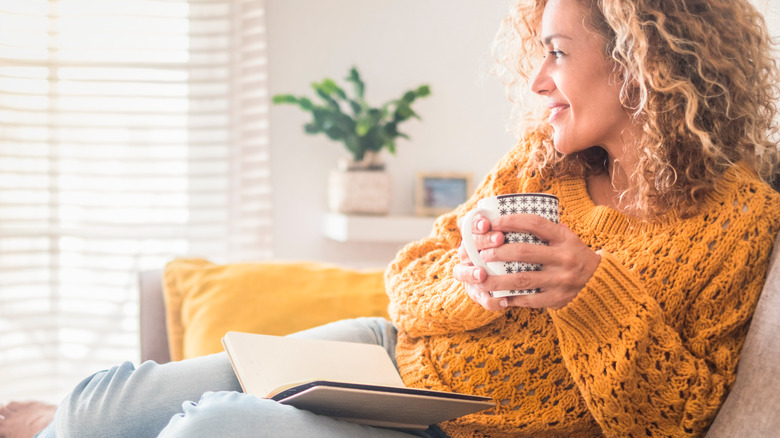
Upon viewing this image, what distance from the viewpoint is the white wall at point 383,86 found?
2795mm

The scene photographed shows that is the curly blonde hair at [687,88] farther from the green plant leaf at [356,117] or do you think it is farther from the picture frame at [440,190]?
the picture frame at [440,190]

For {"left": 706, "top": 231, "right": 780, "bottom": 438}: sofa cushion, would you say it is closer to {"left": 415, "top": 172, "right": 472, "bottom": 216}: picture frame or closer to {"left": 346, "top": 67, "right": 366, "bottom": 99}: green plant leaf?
{"left": 346, "top": 67, "right": 366, "bottom": 99}: green plant leaf

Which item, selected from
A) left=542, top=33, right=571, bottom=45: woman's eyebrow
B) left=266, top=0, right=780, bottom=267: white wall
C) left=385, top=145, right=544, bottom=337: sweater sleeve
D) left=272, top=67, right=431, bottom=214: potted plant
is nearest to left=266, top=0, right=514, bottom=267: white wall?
left=266, top=0, right=780, bottom=267: white wall

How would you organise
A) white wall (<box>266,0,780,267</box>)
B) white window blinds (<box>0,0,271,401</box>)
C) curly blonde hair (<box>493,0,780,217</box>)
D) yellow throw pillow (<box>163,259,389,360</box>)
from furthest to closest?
white wall (<box>266,0,780,267</box>) < white window blinds (<box>0,0,271,401</box>) < yellow throw pillow (<box>163,259,389,360</box>) < curly blonde hair (<box>493,0,780,217</box>)

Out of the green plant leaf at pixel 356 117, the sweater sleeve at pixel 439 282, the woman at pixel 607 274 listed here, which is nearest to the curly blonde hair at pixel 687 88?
the woman at pixel 607 274

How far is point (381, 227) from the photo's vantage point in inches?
102

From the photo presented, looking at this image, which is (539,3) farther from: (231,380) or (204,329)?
(204,329)

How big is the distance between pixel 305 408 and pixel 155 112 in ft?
6.55

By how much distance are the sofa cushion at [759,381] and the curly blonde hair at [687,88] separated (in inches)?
6.2

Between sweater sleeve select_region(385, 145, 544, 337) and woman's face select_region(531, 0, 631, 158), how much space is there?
0.47ft

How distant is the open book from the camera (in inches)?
29.9

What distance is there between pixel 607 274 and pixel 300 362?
45cm

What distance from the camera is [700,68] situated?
942mm

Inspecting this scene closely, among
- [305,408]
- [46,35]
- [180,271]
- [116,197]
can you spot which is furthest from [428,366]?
[46,35]
